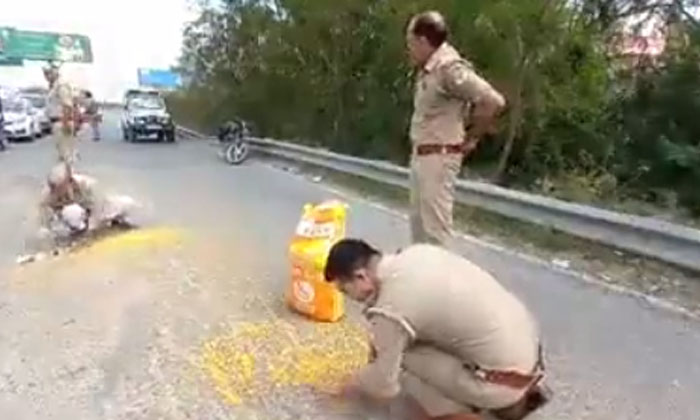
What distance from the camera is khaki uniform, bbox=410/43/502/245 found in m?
5.75

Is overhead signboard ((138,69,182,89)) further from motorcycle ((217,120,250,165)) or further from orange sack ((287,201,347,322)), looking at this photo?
orange sack ((287,201,347,322))

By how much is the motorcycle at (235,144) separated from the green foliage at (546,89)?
8.14ft

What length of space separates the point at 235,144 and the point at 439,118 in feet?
60.9

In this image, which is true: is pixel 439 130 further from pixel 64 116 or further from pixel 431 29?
pixel 64 116

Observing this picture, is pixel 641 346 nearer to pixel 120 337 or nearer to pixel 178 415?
pixel 178 415

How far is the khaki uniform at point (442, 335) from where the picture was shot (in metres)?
3.47

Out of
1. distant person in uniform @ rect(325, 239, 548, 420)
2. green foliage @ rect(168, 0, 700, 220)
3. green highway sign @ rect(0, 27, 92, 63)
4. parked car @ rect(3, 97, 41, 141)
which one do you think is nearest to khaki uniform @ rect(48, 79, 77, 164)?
green foliage @ rect(168, 0, 700, 220)

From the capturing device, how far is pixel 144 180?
719 inches

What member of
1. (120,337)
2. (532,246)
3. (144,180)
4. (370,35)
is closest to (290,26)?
(370,35)

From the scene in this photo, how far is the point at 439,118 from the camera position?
5969 mm

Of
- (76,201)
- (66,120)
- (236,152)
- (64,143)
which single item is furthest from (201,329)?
(236,152)

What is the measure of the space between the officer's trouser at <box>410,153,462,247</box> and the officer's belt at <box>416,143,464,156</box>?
0.06 feet

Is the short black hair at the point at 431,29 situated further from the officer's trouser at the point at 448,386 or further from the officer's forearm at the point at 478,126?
the officer's trouser at the point at 448,386

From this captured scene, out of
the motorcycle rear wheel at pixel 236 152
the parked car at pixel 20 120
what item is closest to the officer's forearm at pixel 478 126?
the motorcycle rear wheel at pixel 236 152
